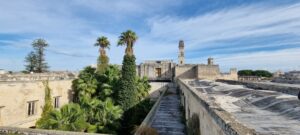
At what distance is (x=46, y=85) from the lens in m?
21.3

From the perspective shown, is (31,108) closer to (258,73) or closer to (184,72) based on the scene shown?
(184,72)

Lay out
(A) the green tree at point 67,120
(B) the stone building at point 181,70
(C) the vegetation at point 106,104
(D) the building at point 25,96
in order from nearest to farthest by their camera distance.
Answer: (A) the green tree at point 67,120 → (C) the vegetation at point 106,104 → (D) the building at point 25,96 → (B) the stone building at point 181,70

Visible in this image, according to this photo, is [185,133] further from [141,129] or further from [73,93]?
[73,93]

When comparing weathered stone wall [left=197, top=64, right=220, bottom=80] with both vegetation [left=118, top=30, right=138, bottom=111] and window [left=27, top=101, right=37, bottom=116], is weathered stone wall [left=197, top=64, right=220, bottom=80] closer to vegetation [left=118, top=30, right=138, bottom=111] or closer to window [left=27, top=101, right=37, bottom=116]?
vegetation [left=118, top=30, right=138, bottom=111]

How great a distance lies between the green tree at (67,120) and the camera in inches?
575

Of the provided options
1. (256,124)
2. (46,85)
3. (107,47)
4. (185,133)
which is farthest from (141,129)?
(107,47)

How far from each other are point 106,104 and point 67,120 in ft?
12.0

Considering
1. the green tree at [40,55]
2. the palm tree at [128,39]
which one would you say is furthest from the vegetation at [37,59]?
the palm tree at [128,39]

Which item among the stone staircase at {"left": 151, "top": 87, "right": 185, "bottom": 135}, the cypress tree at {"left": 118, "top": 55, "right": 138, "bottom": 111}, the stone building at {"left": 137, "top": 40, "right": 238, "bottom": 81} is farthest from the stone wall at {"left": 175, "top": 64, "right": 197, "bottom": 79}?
the stone staircase at {"left": 151, "top": 87, "right": 185, "bottom": 135}

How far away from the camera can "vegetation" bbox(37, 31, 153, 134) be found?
15472 millimetres

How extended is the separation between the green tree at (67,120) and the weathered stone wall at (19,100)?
11.7ft

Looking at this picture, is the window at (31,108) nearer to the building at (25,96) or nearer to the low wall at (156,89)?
the building at (25,96)

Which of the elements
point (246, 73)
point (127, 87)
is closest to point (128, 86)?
point (127, 87)

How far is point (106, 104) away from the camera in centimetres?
1827
